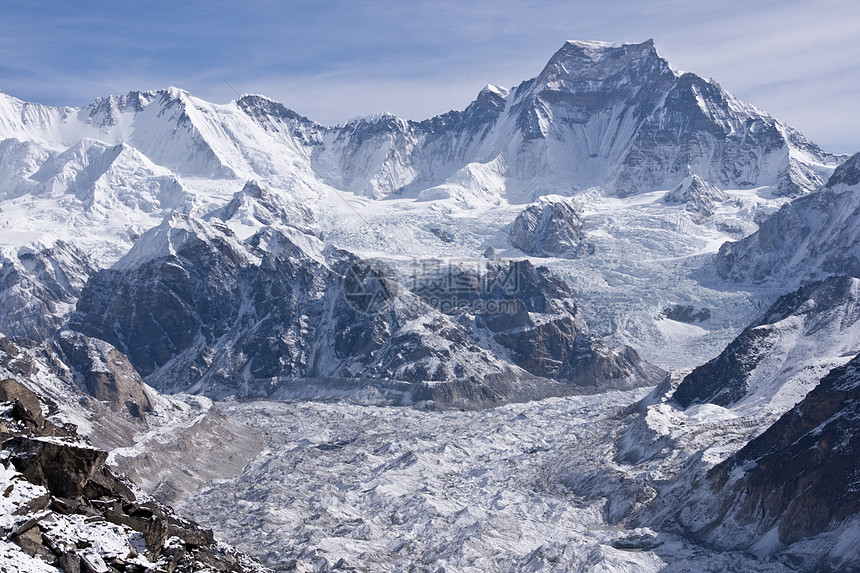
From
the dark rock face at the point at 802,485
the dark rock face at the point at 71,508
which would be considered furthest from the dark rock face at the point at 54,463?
the dark rock face at the point at 802,485

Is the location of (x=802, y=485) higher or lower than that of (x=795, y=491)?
higher

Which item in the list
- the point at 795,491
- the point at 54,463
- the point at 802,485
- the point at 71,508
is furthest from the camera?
the point at 795,491

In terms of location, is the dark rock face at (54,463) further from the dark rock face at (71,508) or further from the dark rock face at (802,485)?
the dark rock face at (802,485)

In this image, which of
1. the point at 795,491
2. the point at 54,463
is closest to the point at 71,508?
the point at 54,463

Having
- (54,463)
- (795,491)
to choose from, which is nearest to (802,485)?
(795,491)

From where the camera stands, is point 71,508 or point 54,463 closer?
point 71,508

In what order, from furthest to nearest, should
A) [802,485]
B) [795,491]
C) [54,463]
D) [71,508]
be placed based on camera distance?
[795,491]
[802,485]
[54,463]
[71,508]

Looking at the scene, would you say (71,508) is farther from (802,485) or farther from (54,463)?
(802,485)

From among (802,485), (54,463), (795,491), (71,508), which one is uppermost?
(54,463)

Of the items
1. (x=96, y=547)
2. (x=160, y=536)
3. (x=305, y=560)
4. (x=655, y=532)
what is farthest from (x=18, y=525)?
(x=655, y=532)
